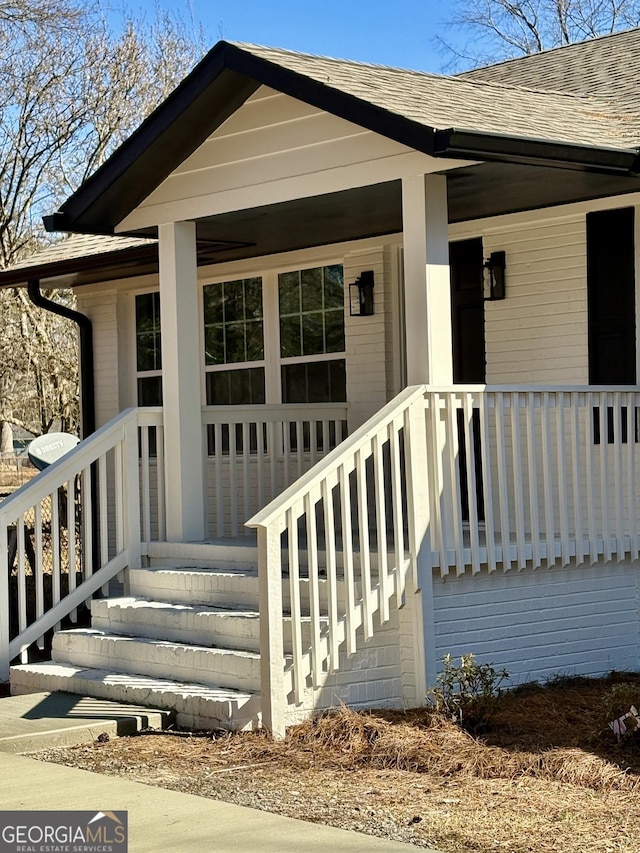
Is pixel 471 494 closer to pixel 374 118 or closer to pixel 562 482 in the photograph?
pixel 562 482

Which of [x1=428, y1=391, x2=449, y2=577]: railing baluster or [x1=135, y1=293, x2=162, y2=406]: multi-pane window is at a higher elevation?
[x1=135, y1=293, x2=162, y2=406]: multi-pane window

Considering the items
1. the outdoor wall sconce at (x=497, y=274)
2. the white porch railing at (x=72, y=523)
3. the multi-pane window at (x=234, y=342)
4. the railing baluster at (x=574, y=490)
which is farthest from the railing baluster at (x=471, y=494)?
the multi-pane window at (x=234, y=342)

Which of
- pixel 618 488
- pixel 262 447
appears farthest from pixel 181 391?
pixel 618 488

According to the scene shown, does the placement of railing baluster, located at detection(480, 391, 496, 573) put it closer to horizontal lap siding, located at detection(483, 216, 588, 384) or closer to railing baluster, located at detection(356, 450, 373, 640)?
railing baluster, located at detection(356, 450, 373, 640)

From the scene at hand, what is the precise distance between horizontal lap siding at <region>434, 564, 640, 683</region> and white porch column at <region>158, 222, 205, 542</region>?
2482mm

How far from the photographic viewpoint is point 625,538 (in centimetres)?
875

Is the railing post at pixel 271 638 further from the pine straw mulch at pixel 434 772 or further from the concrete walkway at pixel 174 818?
the concrete walkway at pixel 174 818

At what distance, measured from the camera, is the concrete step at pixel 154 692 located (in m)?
7.05

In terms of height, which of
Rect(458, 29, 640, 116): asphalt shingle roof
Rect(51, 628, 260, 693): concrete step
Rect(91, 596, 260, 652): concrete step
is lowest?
Rect(51, 628, 260, 693): concrete step

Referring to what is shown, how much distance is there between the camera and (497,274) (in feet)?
33.3

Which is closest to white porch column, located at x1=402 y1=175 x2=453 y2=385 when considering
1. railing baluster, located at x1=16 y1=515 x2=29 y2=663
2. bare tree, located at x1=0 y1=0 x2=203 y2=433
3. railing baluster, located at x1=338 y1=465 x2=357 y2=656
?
railing baluster, located at x1=338 y1=465 x2=357 y2=656

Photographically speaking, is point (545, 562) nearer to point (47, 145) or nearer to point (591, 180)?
point (591, 180)

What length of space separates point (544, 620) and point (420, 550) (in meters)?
1.32

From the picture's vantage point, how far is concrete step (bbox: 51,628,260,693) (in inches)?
293
